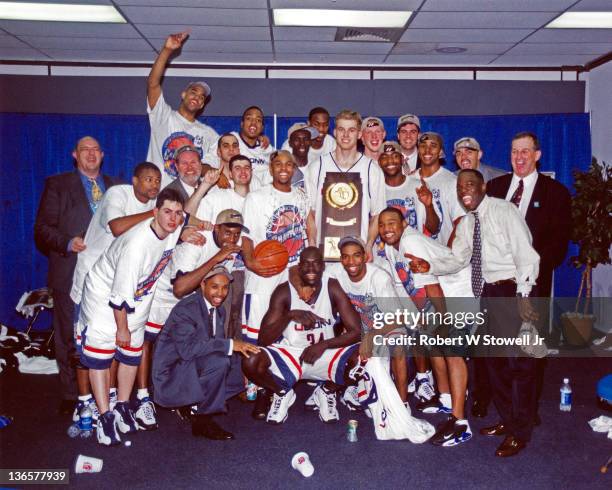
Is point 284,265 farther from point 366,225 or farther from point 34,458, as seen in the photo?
point 34,458

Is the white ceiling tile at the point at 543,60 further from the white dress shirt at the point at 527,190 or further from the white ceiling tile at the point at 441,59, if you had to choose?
the white dress shirt at the point at 527,190

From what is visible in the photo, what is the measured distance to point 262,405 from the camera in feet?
14.0

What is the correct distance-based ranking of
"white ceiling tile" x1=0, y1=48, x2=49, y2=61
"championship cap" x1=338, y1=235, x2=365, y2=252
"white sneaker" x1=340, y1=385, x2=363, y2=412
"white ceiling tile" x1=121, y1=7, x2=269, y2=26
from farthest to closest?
"white ceiling tile" x1=0, y1=48, x2=49, y2=61
"white ceiling tile" x1=121, y1=7, x2=269, y2=26
"white sneaker" x1=340, y1=385, x2=363, y2=412
"championship cap" x1=338, y1=235, x2=365, y2=252

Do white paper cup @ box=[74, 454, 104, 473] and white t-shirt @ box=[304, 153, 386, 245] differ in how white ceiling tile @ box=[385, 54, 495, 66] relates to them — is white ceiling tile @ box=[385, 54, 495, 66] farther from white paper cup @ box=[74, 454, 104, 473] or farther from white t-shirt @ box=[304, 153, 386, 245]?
white paper cup @ box=[74, 454, 104, 473]

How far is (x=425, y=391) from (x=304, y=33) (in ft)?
11.4

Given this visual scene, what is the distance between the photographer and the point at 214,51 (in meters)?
6.34

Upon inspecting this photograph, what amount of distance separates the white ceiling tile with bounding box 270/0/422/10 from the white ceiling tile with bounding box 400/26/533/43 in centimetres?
68

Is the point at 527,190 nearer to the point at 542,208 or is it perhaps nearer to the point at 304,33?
the point at 542,208

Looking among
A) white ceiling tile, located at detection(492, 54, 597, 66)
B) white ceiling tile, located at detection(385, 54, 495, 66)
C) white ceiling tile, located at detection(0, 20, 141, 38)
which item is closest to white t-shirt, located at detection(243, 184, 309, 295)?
white ceiling tile, located at detection(0, 20, 141, 38)

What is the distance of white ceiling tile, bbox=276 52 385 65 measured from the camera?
650 cm

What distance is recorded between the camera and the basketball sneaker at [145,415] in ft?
13.1

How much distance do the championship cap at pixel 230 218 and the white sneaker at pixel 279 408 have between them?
1226 mm

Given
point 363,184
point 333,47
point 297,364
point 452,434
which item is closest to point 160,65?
point 363,184

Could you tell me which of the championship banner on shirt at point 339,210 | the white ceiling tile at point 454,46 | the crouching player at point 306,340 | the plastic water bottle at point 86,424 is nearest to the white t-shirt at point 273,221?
the championship banner on shirt at point 339,210
